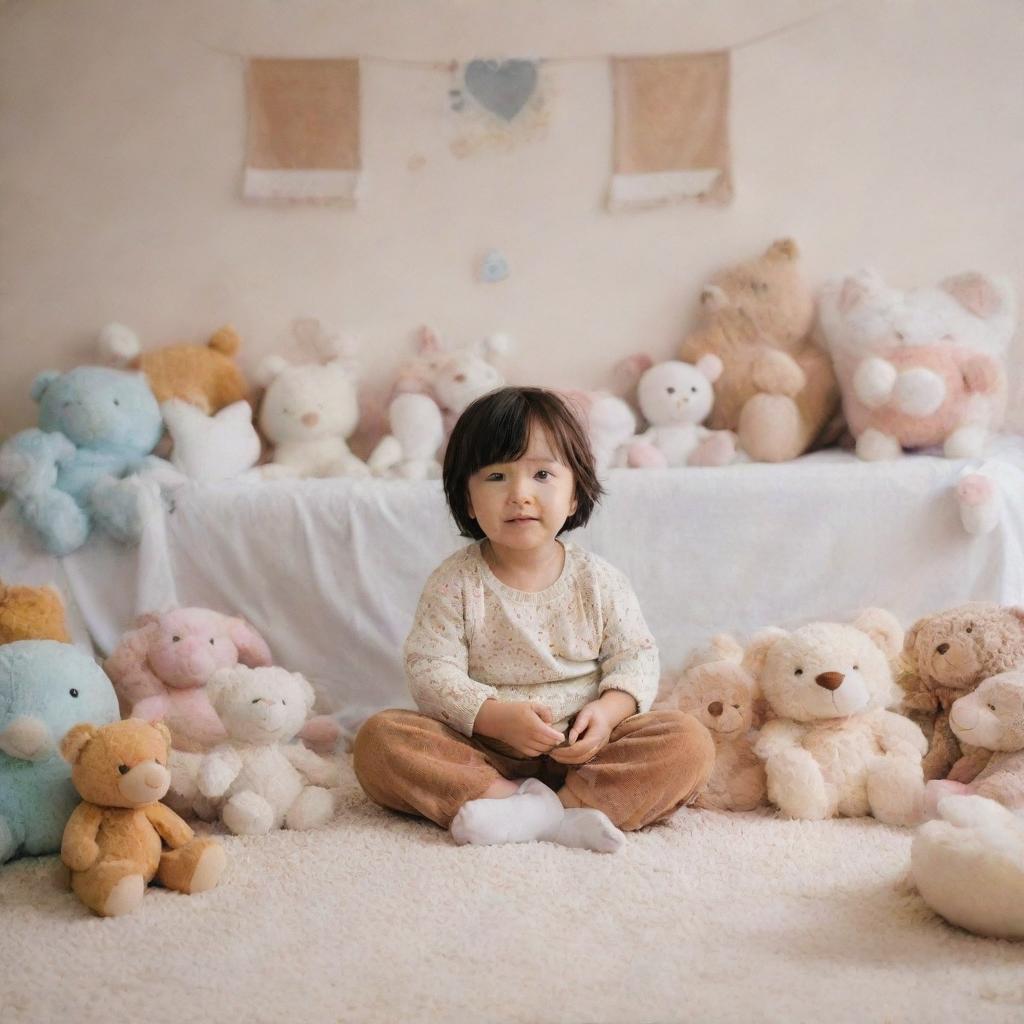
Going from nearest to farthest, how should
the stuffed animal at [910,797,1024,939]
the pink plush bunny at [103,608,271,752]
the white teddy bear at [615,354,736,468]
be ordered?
the stuffed animal at [910,797,1024,939], the pink plush bunny at [103,608,271,752], the white teddy bear at [615,354,736,468]

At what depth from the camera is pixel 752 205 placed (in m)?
2.76

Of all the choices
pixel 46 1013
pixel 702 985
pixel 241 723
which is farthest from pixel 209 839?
pixel 702 985

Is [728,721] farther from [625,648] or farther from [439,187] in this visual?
[439,187]

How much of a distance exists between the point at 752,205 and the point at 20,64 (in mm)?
1748

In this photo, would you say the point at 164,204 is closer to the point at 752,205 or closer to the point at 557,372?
the point at 557,372

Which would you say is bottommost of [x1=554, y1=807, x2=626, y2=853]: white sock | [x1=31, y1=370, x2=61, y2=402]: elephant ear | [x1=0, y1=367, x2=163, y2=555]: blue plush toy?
[x1=554, y1=807, x2=626, y2=853]: white sock

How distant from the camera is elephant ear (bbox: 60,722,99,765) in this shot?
1.54 m

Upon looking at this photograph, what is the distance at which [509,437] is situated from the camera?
1.70 metres

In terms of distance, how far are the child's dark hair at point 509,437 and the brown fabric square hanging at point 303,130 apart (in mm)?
1240

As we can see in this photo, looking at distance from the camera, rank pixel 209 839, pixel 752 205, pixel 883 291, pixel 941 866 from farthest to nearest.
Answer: pixel 752 205
pixel 883 291
pixel 209 839
pixel 941 866

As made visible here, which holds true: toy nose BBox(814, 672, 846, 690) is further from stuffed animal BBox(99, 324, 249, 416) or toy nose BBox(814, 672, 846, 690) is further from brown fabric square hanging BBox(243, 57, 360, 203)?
brown fabric square hanging BBox(243, 57, 360, 203)

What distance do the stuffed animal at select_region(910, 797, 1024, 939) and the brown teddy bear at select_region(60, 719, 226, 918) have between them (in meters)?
0.87

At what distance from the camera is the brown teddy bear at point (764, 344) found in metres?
2.62

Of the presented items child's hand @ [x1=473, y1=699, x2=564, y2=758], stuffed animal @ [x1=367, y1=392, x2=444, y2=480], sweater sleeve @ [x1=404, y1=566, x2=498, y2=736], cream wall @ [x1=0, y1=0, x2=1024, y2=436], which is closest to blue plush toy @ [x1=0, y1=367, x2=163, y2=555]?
cream wall @ [x1=0, y1=0, x2=1024, y2=436]
